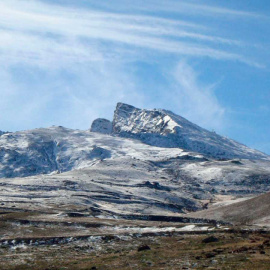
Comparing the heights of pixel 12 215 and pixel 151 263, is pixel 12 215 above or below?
above

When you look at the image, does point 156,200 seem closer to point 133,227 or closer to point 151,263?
point 133,227

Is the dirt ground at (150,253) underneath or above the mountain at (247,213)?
underneath

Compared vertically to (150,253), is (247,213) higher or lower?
higher

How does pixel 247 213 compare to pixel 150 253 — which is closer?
pixel 150 253

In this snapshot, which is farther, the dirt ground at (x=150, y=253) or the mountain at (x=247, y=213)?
the mountain at (x=247, y=213)

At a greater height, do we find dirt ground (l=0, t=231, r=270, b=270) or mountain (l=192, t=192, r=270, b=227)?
mountain (l=192, t=192, r=270, b=227)

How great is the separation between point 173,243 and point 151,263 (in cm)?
1595

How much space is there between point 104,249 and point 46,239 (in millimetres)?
11314

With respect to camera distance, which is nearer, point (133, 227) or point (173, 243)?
point (173, 243)

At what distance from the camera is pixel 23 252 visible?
65500 mm

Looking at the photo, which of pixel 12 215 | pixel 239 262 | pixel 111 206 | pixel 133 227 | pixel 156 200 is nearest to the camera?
pixel 239 262

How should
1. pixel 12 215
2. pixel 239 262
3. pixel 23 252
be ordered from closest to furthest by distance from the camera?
pixel 239 262, pixel 23 252, pixel 12 215

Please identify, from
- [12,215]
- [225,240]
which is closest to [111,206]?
[12,215]

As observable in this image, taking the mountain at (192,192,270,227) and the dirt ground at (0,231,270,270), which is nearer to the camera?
A: the dirt ground at (0,231,270,270)
